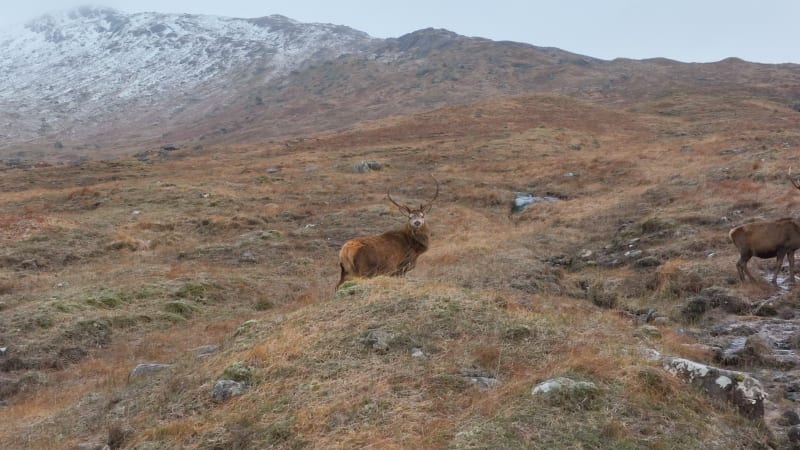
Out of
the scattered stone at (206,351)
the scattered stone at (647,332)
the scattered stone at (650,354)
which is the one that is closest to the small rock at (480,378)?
the scattered stone at (650,354)

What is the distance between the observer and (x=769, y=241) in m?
11.4

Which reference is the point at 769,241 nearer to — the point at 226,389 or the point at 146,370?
the point at 226,389

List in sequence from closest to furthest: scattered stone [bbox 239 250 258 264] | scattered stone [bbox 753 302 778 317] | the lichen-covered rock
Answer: the lichen-covered rock
scattered stone [bbox 753 302 778 317]
scattered stone [bbox 239 250 258 264]

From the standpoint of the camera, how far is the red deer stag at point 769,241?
11289 millimetres

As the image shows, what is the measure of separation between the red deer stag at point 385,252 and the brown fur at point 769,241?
234 inches

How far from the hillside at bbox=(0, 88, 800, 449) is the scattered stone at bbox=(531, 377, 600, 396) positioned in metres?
0.05

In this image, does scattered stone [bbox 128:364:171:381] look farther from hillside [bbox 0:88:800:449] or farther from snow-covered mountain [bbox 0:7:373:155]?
snow-covered mountain [bbox 0:7:373:155]

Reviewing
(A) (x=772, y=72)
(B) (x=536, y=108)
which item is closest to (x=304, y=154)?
(B) (x=536, y=108)

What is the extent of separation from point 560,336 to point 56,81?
160 meters

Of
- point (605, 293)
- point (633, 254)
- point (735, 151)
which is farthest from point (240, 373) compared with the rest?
point (735, 151)

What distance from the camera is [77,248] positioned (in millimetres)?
19797

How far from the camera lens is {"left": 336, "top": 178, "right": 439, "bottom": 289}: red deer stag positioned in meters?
11.5

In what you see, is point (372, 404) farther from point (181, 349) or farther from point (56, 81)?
point (56, 81)

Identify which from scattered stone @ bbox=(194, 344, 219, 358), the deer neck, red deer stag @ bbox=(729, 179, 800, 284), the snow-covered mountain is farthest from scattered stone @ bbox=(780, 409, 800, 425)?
the snow-covered mountain
